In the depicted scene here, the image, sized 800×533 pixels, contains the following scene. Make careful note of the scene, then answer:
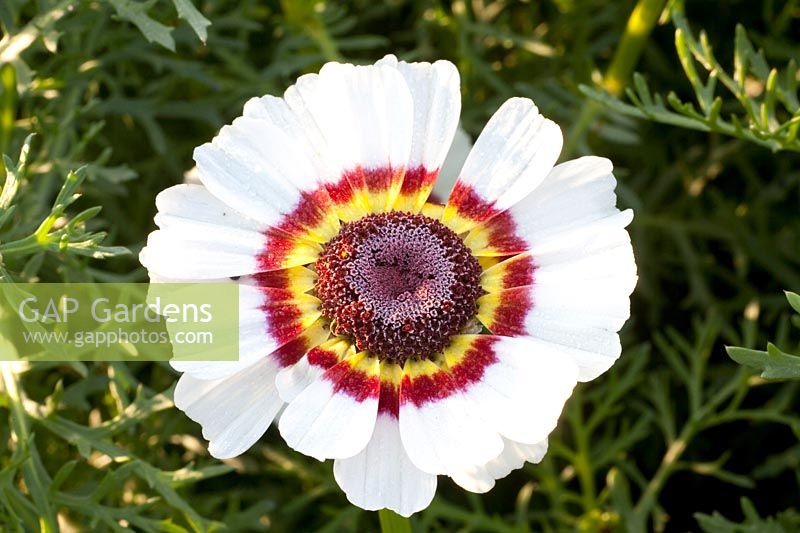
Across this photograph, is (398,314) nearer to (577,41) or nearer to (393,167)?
(393,167)

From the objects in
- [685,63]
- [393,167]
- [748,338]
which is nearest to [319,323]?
[393,167]

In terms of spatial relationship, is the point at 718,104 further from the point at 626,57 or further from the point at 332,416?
the point at 332,416

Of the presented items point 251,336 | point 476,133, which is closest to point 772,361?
point 251,336

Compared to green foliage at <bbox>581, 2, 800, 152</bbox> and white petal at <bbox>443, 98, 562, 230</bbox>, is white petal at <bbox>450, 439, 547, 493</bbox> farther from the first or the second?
green foliage at <bbox>581, 2, 800, 152</bbox>

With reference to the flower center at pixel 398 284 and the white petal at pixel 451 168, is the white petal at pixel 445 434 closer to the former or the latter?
the flower center at pixel 398 284

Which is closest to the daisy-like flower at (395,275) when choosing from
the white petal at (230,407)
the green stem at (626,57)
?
the white petal at (230,407)
